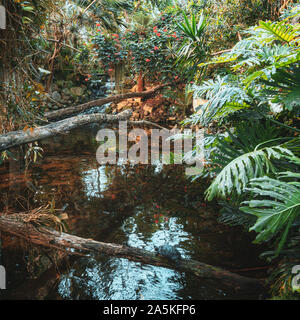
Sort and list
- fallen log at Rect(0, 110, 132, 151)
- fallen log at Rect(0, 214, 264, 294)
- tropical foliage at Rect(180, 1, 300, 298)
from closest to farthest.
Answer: tropical foliage at Rect(180, 1, 300, 298)
fallen log at Rect(0, 214, 264, 294)
fallen log at Rect(0, 110, 132, 151)

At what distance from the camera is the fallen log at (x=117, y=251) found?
5.85 feet

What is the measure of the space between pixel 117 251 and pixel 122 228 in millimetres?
716

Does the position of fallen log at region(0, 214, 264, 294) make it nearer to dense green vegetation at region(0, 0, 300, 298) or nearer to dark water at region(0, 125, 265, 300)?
dark water at region(0, 125, 265, 300)

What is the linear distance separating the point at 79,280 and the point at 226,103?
1805 mm

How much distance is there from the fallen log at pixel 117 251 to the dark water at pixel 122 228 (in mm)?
84

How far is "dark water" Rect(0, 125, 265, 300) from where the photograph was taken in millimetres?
1869

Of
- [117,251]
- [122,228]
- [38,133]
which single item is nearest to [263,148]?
[117,251]

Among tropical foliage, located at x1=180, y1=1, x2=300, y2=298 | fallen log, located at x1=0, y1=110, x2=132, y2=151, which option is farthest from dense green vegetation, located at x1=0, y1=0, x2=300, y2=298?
fallen log, located at x1=0, y1=110, x2=132, y2=151

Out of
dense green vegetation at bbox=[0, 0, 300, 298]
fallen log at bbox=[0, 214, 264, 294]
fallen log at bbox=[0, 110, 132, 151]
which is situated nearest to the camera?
dense green vegetation at bbox=[0, 0, 300, 298]

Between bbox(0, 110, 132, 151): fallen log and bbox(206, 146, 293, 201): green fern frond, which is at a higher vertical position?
bbox(0, 110, 132, 151): fallen log

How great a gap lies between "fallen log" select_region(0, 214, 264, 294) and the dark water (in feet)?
0.28

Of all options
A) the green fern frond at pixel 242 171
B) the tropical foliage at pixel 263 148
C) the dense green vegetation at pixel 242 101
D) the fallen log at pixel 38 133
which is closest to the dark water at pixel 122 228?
the dense green vegetation at pixel 242 101

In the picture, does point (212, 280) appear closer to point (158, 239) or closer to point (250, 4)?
point (158, 239)

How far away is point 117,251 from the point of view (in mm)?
1975
